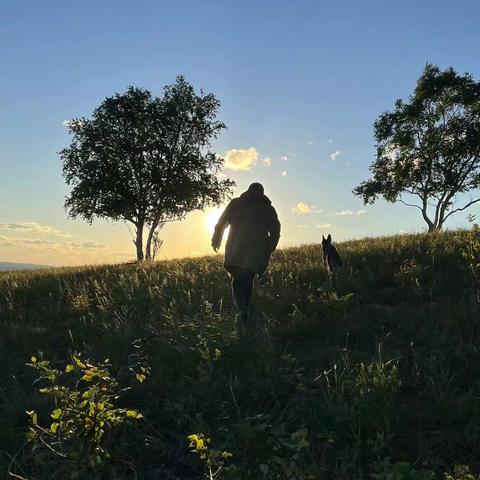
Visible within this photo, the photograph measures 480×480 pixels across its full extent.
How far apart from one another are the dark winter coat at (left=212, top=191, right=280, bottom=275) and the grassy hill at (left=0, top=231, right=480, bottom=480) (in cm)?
84

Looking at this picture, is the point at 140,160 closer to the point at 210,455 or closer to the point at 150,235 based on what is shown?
the point at 150,235

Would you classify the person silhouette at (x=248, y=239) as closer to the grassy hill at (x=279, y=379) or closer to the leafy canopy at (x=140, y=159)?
the grassy hill at (x=279, y=379)

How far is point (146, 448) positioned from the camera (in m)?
4.25

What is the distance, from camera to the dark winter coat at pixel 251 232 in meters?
7.57

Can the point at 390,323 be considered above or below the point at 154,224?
below

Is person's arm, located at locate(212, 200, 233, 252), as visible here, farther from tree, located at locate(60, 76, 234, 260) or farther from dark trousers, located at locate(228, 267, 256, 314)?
tree, located at locate(60, 76, 234, 260)

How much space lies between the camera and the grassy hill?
3773mm

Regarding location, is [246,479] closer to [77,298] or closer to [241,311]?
[241,311]

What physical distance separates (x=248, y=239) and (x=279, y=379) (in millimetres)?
3010

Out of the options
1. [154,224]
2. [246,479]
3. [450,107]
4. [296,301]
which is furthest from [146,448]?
[450,107]

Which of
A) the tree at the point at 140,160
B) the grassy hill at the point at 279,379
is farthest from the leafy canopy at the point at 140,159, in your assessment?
the grassy hill at the point at 279,379

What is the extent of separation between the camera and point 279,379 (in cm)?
502

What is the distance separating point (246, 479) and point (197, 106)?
32.1 meters

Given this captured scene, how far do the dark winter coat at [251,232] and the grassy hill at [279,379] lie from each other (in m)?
0.84
